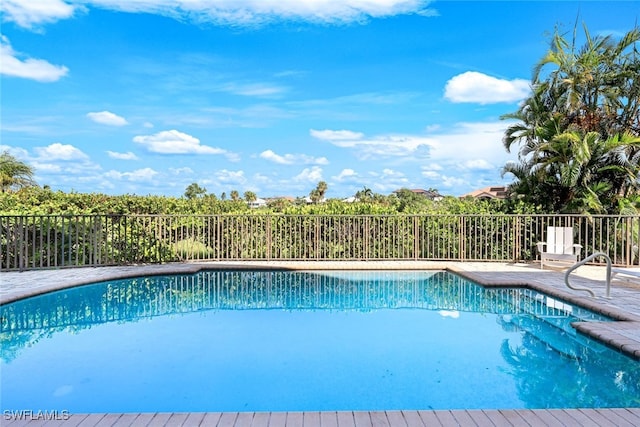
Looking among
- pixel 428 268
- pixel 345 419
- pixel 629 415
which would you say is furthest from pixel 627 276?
pixel 345 419

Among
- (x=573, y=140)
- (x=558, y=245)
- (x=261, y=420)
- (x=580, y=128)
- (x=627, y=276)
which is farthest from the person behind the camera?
(x=580, y=128)

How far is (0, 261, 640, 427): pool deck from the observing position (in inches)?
101

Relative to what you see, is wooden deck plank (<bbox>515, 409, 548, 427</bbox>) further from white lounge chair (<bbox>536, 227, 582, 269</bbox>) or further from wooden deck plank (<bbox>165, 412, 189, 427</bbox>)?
white lounge chair (<bbox>536, 227, 582, 269</bbox>)

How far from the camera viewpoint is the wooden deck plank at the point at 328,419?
250cm

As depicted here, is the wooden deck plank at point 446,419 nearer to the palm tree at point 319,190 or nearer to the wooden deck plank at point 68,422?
the wooden deck plank at point 68,422

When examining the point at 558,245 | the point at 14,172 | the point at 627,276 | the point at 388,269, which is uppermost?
the point at 14,172

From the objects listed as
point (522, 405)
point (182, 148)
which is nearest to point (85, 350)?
point (522, 405)

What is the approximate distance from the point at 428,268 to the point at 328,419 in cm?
716

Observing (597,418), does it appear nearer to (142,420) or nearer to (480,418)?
(480,418)

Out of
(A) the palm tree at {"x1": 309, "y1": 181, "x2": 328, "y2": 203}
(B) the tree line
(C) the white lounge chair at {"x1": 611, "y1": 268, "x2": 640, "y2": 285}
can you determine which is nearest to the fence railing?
(B) the tree line

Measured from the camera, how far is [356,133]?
19000 mm

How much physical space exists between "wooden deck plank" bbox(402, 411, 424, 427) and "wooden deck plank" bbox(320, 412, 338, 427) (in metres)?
0.41

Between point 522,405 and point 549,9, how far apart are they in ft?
38.7

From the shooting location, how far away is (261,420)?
257 centimetres
